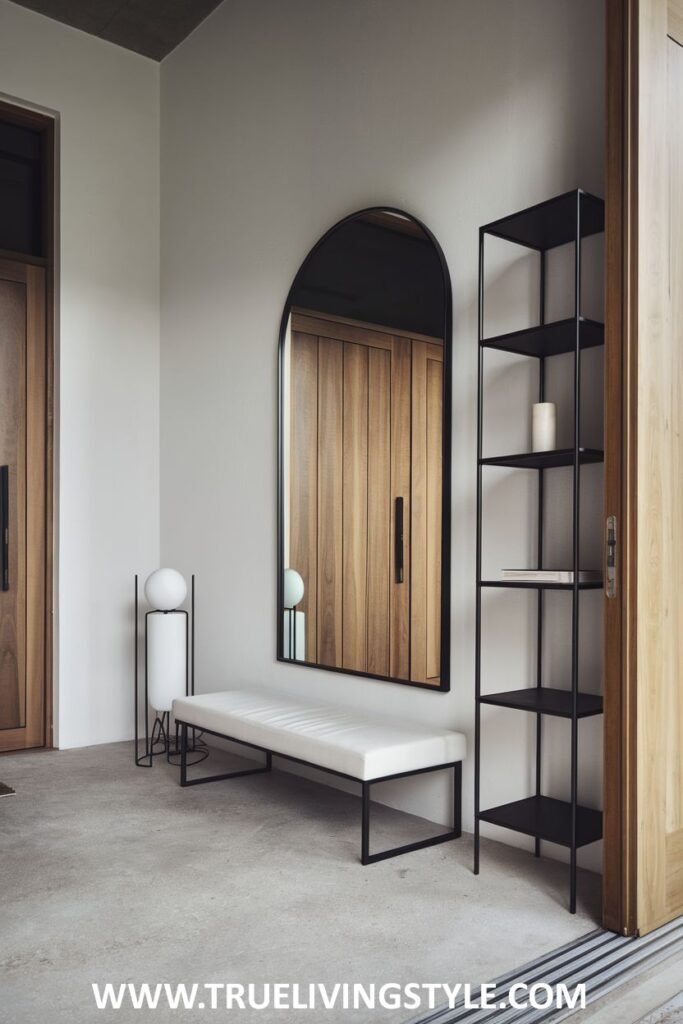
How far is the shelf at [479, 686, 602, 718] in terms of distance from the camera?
243 centimetres

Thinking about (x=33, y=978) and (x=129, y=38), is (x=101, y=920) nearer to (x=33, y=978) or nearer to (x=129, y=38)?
(x=33, y=978)

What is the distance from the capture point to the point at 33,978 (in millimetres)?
2037

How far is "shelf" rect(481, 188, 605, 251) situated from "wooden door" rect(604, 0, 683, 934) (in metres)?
0.18

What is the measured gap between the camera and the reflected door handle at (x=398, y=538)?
10.8ft

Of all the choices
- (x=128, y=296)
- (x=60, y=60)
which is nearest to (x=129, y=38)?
(x=60, y=60)

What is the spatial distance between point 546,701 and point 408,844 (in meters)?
0.77

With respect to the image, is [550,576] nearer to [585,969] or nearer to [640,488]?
[640,488]

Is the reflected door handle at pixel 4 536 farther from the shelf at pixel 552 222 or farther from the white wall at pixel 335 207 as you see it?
the shelf at pixel 552 222

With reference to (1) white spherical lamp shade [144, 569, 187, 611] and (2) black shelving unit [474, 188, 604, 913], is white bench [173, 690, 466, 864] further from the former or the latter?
(1) white spherical lamp shade [144, 569, 187, 611]

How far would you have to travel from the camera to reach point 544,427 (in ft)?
8.78

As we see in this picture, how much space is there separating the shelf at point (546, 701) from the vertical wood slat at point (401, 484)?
57 cm

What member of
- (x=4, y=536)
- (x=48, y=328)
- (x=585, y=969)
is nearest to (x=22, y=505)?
(x=4, y=536)

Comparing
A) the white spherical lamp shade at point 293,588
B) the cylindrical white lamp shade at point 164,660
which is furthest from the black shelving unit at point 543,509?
the cylindrical white lamp shade at point 164,660

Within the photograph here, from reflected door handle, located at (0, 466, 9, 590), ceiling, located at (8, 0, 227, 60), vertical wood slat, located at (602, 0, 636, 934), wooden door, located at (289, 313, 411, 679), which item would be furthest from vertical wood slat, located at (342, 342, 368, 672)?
ceiling, located at (8, 0, 227, 60)
